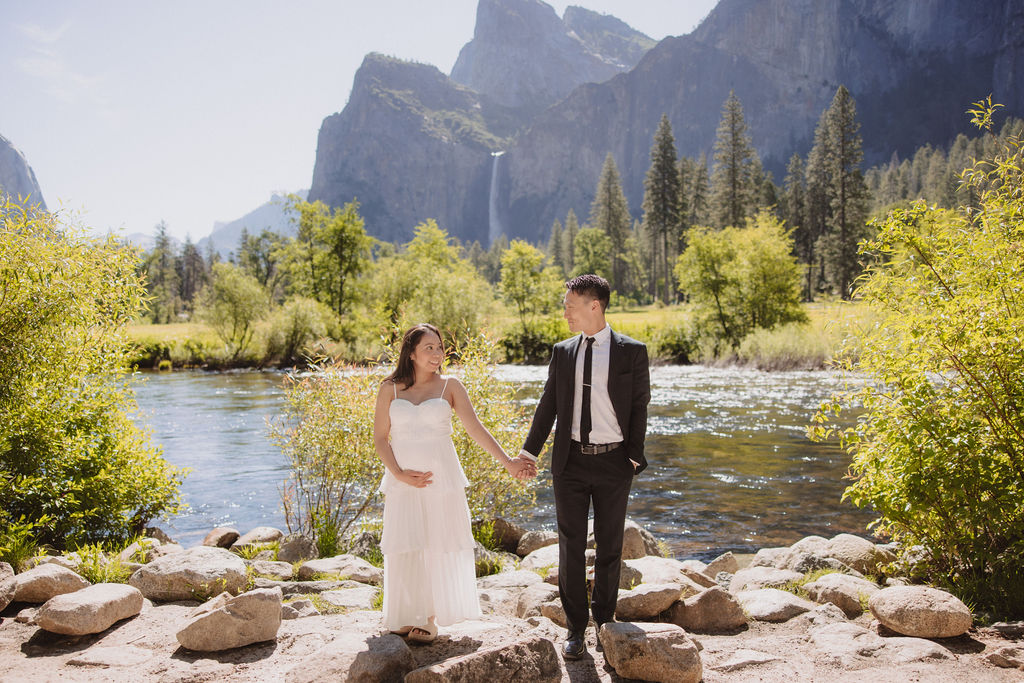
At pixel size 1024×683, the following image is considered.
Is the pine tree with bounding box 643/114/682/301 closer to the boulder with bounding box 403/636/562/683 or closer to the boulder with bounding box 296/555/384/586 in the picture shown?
the boulder with bounding box 296/555/384/586

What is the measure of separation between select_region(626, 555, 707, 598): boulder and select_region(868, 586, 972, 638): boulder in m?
1.69

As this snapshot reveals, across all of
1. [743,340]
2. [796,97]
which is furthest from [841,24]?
[743,340]

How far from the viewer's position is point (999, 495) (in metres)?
5.75

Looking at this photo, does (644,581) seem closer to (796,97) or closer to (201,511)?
(201,511)

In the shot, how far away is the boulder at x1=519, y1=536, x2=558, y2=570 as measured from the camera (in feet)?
25.9

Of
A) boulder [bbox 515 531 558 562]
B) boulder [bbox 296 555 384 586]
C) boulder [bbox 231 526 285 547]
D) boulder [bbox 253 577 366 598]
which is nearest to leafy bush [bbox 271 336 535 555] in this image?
boulder [bbox 231 526 285 547]

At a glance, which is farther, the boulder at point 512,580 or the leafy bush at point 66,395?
the leafy bush at point 66,395

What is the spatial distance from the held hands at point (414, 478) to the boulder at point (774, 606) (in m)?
3.27

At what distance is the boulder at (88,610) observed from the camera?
16.3 feet

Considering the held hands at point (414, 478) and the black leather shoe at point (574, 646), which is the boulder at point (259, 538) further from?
the black leather shoe at point (574, 646)

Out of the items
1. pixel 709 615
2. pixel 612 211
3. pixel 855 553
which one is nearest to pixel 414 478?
pixel 709 615

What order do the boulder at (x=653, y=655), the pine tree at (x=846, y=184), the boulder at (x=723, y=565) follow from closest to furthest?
the boulder at (x=653, y=655) < the boulder at (x=723, y=565) < the pine tree at (x=846, y=184)

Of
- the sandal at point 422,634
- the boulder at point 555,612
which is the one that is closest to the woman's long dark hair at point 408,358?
the sandal at point 422,634

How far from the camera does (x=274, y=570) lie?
7508mm
